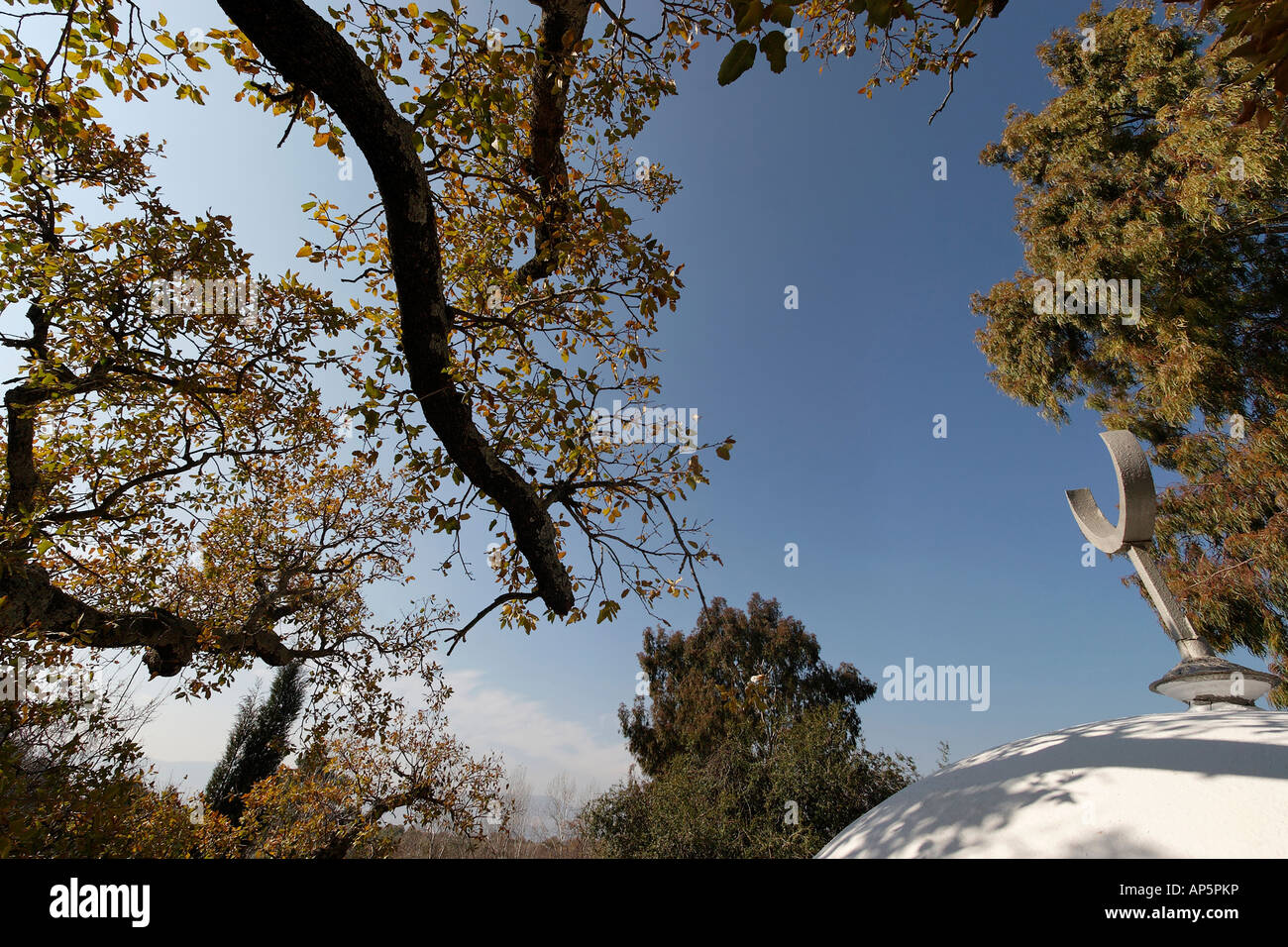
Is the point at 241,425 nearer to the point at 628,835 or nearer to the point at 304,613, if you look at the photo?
the point at 304,613

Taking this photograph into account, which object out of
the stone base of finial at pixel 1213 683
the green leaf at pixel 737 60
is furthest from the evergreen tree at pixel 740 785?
the green leaf at pixel 737 60

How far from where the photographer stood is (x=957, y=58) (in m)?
3.45

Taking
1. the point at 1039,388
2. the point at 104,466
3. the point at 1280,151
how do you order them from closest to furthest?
the point at 104,466
the point at 1280,151
the point at 1039,388

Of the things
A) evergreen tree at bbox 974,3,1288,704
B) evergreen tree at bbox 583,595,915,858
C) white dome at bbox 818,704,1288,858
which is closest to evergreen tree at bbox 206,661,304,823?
evergreen tree at bbox 583,595,915,858

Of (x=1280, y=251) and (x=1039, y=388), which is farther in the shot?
(x=1039, y=388)

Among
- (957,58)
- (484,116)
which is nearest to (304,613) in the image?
(484,116)

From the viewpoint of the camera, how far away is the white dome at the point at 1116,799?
6.68 ft

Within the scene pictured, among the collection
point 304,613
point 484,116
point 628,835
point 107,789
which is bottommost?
point 628,835

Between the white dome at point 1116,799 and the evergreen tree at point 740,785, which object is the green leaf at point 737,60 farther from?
the evergreen tree at point 740,785

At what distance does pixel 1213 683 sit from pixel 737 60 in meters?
5.45

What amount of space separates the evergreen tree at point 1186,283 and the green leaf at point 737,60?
13113 millimetres

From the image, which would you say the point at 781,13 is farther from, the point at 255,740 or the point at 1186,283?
the point at 255,740
